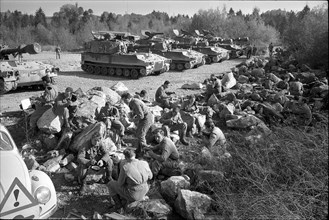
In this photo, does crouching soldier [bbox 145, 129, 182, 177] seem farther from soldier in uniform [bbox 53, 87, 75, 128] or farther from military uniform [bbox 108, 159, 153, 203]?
soldier in uniform [bbox 53, 87, 75, 128]

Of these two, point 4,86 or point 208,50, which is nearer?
point 4,86

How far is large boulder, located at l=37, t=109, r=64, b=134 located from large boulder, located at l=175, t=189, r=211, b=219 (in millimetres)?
4066

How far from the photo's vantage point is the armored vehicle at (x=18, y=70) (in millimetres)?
13344

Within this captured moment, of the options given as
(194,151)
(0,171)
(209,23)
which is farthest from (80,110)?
(209,23)

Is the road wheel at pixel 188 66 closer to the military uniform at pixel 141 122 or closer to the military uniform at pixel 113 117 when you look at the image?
the military uniform at pixel 113 117

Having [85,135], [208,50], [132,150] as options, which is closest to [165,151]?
[132,150]

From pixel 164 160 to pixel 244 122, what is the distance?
3994 millimetres

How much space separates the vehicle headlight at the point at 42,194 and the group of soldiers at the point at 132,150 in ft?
3.51

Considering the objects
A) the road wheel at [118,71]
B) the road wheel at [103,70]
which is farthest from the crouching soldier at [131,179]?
the road wheel at [103,70]

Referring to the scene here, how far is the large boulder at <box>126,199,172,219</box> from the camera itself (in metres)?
5.45

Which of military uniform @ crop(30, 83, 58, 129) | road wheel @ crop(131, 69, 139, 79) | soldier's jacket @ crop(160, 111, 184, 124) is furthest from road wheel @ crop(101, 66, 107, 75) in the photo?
soldier's jacket @ crop(160, 111, 184, 124)

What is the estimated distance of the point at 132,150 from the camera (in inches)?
230

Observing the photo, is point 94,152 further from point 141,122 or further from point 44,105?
point 44,105

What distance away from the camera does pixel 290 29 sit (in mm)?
28344
